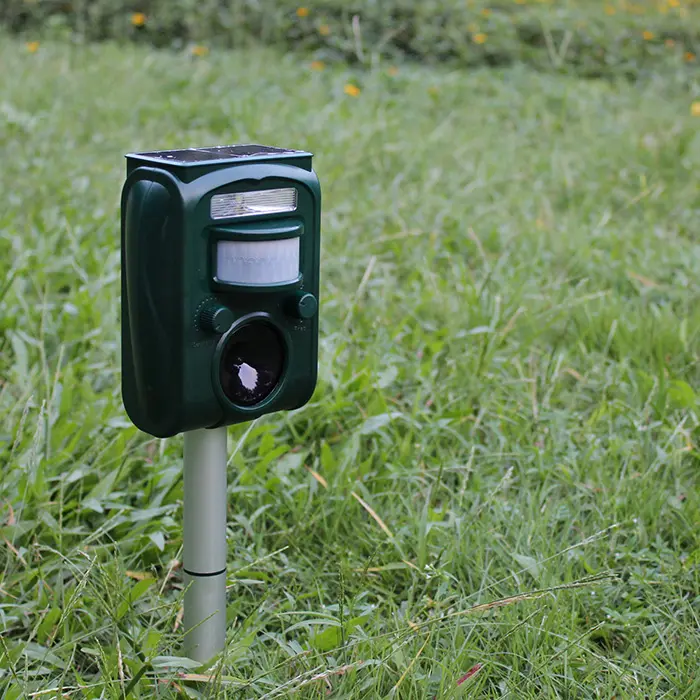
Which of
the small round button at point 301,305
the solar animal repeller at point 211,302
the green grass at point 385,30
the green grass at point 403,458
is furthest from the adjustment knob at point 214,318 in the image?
the green grass at point 385,30

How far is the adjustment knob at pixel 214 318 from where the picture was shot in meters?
1.41

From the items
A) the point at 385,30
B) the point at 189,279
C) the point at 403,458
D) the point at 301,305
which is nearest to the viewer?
the point at 189,279

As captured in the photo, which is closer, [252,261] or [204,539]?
[252,261]

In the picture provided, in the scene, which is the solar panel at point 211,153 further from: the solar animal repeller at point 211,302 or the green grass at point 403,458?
the green grass at point 403,458

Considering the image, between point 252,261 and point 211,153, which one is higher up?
point 211,153

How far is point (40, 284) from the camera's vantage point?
303 cm

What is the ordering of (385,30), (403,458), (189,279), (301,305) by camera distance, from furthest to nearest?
(385,30) → (403,458) → (301,305) → (189,279)

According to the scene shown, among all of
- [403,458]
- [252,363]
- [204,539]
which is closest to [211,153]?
[252,363]

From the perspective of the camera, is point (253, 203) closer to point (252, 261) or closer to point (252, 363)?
point (252, 261)

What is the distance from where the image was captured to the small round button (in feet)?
4.91

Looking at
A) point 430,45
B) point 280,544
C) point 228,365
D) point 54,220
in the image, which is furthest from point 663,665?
point 430,45

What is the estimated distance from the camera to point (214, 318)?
1408 millimetres

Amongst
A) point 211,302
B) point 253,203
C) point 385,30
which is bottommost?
point 211,302

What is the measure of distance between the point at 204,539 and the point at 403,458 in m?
0.80
